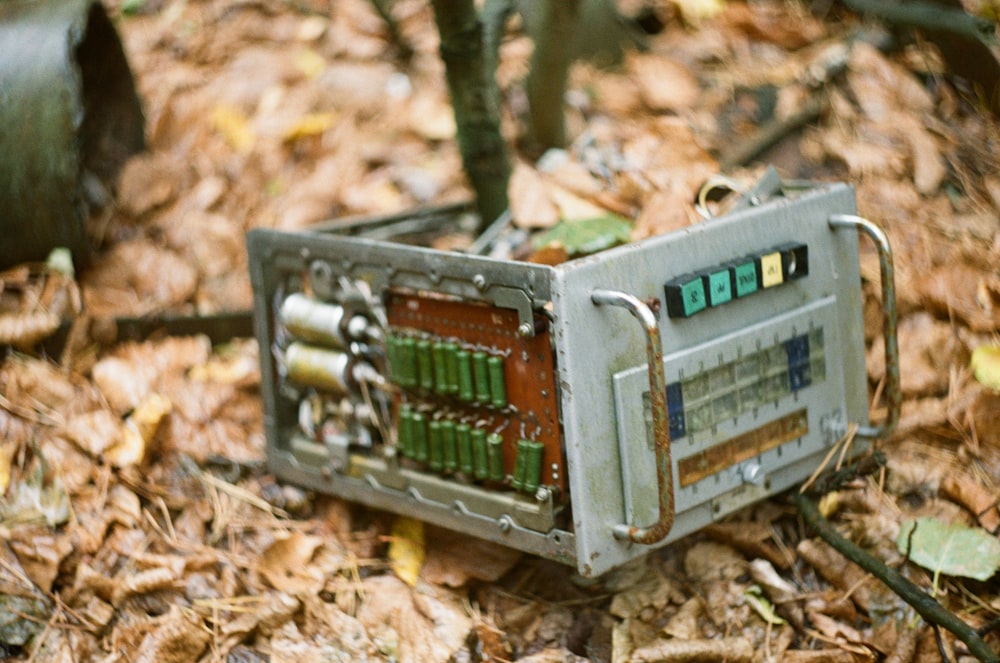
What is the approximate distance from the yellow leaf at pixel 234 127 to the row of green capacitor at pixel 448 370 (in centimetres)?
196

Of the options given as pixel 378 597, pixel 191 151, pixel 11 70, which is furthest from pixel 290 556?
pixel 191 151

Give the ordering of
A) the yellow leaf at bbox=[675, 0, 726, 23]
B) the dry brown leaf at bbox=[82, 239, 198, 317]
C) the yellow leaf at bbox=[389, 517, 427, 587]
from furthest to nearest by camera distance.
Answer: the yellow leaf at bbox=[675, 0, 726, 23] → the dry brown leaf at bbox=[82, 239, 198, 317] → the yellow leaf at bbox=[389, 517, 427, 587]

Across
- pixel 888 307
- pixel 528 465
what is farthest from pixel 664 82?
pixel 528 465

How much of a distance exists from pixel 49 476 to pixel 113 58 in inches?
65.5

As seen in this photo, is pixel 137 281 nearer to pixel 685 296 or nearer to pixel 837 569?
pixel 685 296

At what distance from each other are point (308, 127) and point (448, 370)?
2.04 m

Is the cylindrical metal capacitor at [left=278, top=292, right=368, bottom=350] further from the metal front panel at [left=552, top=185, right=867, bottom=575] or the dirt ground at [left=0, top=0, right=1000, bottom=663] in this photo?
Result: the metal front panel at [left=552, top=185, right=867, bottom=575]

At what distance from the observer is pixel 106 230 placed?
143 inches

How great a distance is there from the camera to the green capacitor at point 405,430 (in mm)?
2408

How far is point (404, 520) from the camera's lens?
2.71 meters

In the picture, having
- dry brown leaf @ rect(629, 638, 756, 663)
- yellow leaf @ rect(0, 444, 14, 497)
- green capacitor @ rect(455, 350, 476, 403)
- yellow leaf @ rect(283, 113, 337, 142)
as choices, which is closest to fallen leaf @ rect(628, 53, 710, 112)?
yellow leaf @ rect(283, 113, 337, 142)

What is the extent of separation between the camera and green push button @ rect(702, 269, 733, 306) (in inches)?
83.0

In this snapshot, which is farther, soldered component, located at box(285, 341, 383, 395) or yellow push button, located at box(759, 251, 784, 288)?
soldered component, located at box(285, 341, 383, 395)

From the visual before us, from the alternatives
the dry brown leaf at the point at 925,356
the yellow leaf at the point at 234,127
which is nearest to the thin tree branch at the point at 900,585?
the dry brown leaf at the point at 925,356
